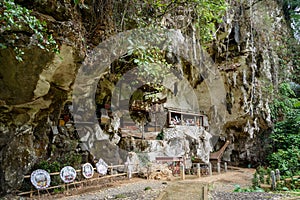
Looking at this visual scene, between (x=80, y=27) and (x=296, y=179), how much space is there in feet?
23.3

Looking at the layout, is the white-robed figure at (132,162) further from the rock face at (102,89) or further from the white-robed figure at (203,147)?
the white-robed figure at (203,147)

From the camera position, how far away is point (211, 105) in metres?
13.2

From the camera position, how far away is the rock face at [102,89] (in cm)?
386

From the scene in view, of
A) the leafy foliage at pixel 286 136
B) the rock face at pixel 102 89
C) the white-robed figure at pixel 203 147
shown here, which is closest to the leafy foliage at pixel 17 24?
the rock face at pixel 102 89

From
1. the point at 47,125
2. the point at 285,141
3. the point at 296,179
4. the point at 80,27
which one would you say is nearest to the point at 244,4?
the point at 285,141

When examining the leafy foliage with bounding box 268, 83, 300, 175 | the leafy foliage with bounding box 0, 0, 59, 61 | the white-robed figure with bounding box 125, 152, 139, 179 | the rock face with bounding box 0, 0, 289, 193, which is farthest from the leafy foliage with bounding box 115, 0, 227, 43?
the leafy foliage with bounding box 268, 83, 300, 175

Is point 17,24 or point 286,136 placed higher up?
point 17,24

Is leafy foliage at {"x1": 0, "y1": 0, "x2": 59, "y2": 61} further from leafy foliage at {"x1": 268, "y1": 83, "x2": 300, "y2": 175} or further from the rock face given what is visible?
leafy foliage at {"x1": 268, "y1": 83, "x2": 300, "y2": 175}

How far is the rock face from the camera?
3861 mm

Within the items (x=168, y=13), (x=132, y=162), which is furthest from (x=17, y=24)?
(x=132, y=162)

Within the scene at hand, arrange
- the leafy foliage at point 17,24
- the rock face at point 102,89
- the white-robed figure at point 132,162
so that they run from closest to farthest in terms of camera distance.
Answer: the leafy foliage at point 17,24, the rock face at point 102,89, the white-robed figure at point 132,162

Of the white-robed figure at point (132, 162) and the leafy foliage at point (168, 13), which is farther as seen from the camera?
the white-robed figure at point (132, 162)

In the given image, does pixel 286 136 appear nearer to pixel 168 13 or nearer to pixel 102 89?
pixel 168 13

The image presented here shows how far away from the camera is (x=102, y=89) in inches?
316
